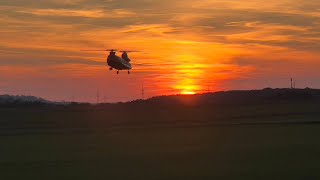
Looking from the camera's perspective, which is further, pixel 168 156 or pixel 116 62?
pixel 116 62

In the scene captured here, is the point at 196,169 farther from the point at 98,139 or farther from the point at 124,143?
the point at 98,139

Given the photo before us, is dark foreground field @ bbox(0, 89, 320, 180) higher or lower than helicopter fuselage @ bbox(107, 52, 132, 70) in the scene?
lower

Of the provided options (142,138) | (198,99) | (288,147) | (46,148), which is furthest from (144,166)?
(198,99)

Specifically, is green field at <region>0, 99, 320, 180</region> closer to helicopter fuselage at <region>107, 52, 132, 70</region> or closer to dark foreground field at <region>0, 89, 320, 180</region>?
dark foreground field at <region>0, 89, 320, 180</region>

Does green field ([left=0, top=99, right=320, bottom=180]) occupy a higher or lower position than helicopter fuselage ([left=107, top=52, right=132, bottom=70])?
lower

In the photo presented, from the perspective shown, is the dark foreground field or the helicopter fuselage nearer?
the dark foreground field

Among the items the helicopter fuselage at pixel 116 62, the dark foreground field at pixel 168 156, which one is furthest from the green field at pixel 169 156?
the helicopter fuselage at pixel 116 62

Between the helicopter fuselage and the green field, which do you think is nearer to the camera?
the green field

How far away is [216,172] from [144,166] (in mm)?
4131

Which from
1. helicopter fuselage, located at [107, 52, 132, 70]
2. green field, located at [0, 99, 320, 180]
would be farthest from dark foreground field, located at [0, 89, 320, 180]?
helicopter fuselage, located at [107, 52, 132, 70]

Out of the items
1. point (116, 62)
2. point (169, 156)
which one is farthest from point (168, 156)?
point (116, 62)

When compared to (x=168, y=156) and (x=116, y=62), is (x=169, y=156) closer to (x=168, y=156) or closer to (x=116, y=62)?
(x=168, y=156)

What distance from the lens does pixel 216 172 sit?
27188mm

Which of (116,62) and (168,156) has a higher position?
(116,62)
